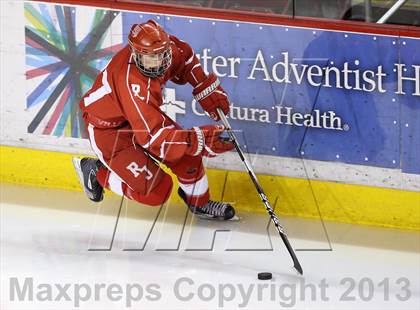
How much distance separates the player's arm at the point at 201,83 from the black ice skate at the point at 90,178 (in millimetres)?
554

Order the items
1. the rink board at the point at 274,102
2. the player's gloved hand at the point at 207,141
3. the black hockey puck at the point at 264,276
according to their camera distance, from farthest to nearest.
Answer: the rink board at the point at 274,102 < the player's gloved hand at the point at 207,141 < the black hockey puck at the point at 264,276

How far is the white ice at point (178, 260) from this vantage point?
4.76m

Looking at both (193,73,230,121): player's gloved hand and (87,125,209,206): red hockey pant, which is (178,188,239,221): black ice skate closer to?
(87,125,209,206): red hockey pant

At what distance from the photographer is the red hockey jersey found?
5020 mm

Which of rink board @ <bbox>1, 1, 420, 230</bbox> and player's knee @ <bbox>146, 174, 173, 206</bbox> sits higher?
rink board @ <bbox>1, 1, 420, 230</bbox>

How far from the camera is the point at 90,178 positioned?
18.1 feet

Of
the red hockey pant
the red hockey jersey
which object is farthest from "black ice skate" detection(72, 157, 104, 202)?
the red hockey jersey

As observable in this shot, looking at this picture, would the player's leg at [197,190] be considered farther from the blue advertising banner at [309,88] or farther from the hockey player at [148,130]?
the blue advertising banner at [309,88]

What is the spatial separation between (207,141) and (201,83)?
34 cm

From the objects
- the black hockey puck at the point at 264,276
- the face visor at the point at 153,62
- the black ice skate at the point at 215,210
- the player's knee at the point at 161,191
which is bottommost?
the black hockey puck at the point at 264,276

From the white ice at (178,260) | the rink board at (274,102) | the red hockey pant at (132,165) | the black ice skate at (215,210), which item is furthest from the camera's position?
the black ice skate at (215,210)

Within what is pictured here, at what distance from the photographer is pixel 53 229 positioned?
5508mm

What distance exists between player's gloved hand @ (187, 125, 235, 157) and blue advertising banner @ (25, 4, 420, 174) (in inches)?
19.1

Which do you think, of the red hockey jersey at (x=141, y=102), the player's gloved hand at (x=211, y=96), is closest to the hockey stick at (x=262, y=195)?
the player's gloved hand at (x=211, y=96)
